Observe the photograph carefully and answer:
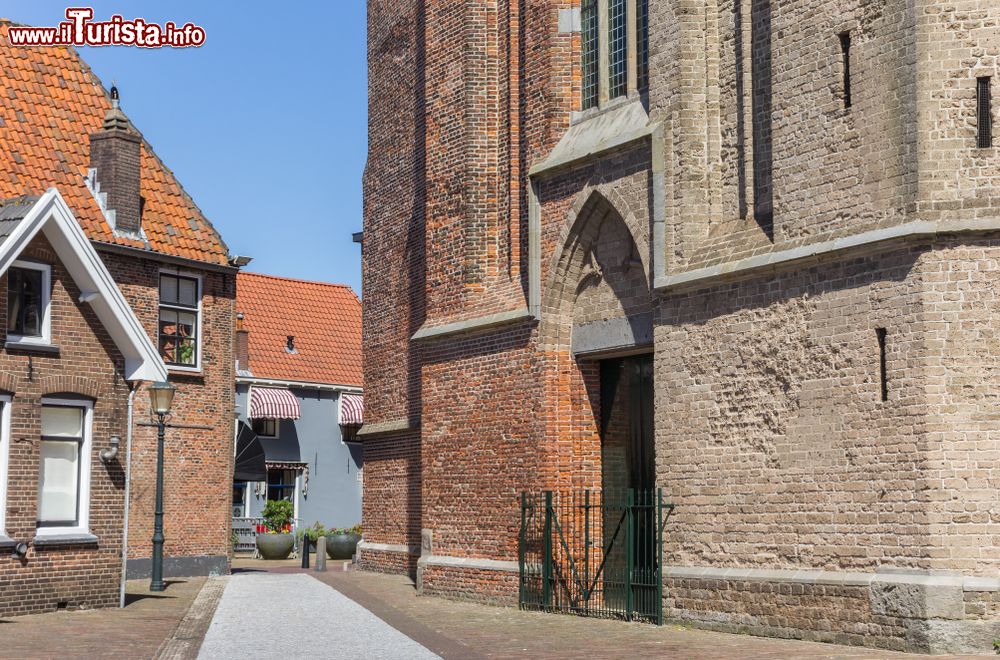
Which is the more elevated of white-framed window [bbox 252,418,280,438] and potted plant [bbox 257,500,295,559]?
white-framed window [bbox 252,418,280,438]

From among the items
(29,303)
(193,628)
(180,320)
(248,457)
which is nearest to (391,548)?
(180,320)

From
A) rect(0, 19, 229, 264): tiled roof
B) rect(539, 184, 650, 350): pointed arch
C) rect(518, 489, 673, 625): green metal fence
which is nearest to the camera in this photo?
rect(518, 489, 673, 625): green metal fence

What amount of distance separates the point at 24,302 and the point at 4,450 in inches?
83.1

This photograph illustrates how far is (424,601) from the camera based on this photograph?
2253cm

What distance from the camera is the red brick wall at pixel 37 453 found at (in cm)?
1936

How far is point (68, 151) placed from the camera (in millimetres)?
27531

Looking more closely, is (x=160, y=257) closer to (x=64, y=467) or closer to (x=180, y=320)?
(x=180, y=320)

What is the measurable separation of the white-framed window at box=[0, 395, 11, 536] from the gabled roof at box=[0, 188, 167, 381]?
1.85 m

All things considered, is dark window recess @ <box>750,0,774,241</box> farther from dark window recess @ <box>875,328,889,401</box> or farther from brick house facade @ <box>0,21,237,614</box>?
brick house facade @ <box>0,21,237,614</box>

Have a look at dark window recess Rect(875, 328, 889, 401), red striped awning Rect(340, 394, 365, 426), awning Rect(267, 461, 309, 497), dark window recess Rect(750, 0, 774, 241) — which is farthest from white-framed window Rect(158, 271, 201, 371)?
red striped awning Rect(340, 394, 365, 426)

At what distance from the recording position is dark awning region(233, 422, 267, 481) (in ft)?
142

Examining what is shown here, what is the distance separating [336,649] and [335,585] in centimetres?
1158

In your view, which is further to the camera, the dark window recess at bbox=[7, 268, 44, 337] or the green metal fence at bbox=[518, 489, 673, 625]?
the dark window recess at bbox=[7, 268, 44, 337]

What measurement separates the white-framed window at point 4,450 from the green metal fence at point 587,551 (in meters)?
7.37
